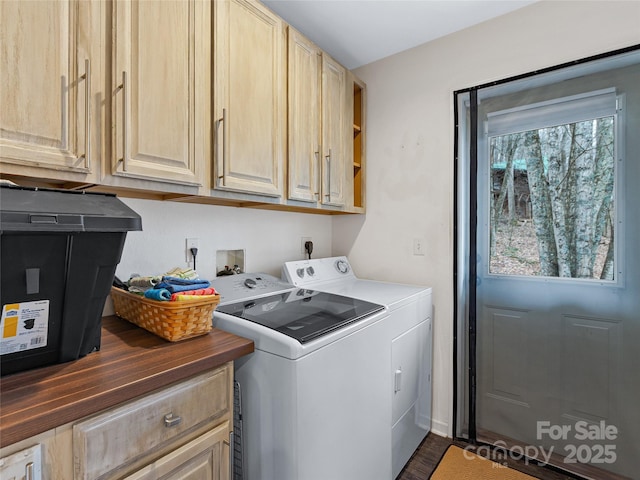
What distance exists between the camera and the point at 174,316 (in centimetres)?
110

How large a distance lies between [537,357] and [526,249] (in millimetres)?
610

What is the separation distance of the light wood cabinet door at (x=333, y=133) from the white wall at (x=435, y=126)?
0.33 meters

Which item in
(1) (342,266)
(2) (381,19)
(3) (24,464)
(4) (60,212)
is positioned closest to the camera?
(3) (24,464)

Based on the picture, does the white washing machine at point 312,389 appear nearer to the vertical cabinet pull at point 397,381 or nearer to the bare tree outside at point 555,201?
the vertical cabinet pull at point 397,381

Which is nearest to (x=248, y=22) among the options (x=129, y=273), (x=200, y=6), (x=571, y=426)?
(x=200, y=6)

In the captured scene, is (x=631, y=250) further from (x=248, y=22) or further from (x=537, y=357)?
(x=248, y=22)

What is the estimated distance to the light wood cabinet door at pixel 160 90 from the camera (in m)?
1.10

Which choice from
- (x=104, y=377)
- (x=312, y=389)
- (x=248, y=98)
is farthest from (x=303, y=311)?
(x=248, y=98)

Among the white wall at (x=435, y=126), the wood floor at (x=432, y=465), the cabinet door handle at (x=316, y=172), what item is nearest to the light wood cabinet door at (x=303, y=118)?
the cabinet door handle at (x=316, y=172)

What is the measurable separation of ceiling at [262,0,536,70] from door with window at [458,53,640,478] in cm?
45

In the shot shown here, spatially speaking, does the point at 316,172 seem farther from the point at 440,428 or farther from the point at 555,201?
the point at 440,428

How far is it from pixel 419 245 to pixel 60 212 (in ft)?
6.23

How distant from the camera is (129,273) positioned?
4.84 ft

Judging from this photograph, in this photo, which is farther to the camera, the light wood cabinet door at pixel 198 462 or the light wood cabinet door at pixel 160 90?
the light wood cabinet door at pixel 160 90
